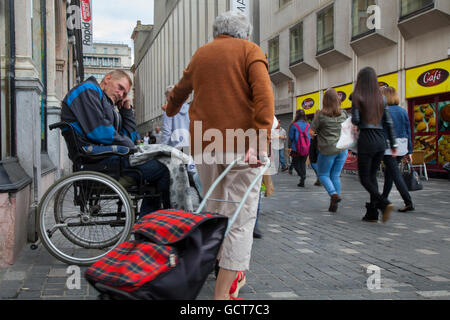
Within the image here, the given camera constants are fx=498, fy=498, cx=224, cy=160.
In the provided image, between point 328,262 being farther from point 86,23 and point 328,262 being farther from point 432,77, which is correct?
point 86,23

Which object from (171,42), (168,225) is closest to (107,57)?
(171,42)

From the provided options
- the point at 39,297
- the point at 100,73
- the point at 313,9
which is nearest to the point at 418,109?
the point at 313,9

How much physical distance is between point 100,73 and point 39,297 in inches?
4193

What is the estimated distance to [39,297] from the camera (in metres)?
3.08

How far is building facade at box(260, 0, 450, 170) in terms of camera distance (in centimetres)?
1441

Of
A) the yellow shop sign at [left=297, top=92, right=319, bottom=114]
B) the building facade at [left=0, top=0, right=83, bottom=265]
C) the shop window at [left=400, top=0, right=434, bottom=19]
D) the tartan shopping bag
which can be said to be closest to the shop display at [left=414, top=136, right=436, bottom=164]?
the shop window at [left=400, top=0, right=434, bottom=19]

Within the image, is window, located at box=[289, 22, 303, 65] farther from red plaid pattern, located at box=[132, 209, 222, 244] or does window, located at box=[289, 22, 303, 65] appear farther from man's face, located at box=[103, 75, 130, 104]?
red plaid pattern, located at box=[132, 209, 222, 244]

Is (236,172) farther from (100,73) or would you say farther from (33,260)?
(100,73)

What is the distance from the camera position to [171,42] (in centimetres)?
6147

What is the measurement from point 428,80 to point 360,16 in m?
4.40

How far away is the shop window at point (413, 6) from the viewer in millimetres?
14207

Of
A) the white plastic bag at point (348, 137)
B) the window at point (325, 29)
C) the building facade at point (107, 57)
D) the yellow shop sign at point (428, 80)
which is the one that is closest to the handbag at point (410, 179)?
the white plastic bag at point (348, 137)

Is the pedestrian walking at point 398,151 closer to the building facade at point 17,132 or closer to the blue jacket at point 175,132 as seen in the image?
the blue jacket at point 175,132

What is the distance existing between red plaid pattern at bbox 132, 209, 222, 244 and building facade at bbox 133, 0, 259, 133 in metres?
14.5
